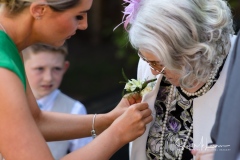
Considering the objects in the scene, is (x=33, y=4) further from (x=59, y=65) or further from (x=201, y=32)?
(x=59, y=65)

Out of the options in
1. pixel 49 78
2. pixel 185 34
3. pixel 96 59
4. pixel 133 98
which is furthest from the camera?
pixel 96 59

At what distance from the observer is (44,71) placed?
4.46m

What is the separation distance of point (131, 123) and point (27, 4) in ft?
2.35

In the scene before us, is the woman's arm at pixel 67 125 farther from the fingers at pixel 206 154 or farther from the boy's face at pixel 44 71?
the boy's face at pixel 44 71

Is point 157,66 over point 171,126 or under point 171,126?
over

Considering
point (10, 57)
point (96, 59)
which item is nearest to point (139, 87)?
point (10, 57)

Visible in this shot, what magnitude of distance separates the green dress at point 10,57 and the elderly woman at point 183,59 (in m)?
0.52

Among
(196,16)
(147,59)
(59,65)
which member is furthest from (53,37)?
(59,65)

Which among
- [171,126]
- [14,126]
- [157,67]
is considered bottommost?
[171,126]

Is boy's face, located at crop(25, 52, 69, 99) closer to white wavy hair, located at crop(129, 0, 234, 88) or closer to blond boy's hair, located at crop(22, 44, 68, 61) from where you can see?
blond boy's hair, located at crop(22, 44, 68, 61)

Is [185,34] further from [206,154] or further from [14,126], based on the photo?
[14,126]

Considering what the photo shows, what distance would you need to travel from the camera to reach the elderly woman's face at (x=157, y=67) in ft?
9.34

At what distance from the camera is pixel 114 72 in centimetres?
933

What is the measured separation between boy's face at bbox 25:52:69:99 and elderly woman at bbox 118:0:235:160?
4.87ft
